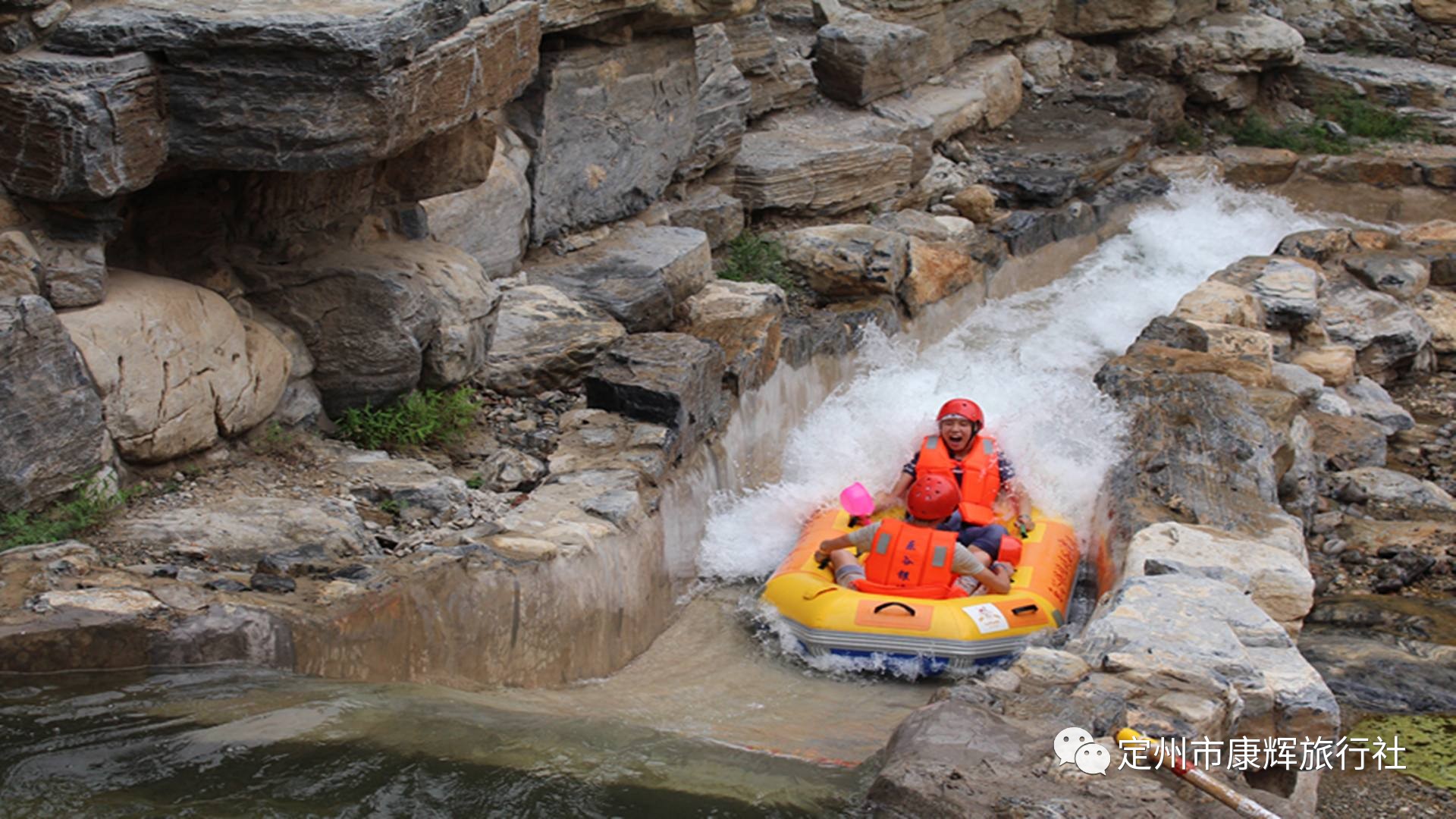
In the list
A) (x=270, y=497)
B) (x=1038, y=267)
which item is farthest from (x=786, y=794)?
(x=1038, y=267)

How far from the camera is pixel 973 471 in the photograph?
759 centimetres

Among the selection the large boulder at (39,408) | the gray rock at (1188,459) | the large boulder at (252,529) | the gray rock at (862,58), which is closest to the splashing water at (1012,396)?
the gray rock at (1188,459)

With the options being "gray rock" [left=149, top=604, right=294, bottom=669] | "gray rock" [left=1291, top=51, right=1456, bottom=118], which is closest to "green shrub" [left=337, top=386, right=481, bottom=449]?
"gray rock" [left=149, top=604, right=294, bottom=669]

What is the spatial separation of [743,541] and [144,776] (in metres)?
4.27

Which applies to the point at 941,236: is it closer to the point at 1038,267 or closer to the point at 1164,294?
the point at 1038,267

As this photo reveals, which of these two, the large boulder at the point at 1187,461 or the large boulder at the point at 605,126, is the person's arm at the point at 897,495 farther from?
the large boulder at the point at 605,126

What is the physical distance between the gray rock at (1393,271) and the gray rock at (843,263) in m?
4.31

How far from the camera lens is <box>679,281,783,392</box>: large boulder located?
8.31 m

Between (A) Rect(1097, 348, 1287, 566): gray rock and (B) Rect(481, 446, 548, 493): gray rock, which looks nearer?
(B) Rect(481, 446, 548, 493): gray rock

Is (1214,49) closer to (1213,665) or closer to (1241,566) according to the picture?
(1241,566)

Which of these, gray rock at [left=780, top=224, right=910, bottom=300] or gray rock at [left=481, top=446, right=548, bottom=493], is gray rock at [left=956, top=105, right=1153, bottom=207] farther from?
gray rock at [left=481, top=446, right=548, bottom=493]

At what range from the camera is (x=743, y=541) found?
7.74 metres

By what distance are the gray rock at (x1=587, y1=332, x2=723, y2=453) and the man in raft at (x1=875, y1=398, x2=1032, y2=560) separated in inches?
41.7

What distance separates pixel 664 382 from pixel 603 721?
8.67 ft
